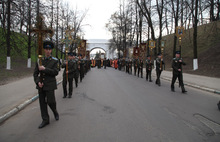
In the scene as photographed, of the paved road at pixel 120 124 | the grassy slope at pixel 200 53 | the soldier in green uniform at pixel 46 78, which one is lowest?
the paved road at pixel 120 124

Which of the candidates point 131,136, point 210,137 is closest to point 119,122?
point 131,136

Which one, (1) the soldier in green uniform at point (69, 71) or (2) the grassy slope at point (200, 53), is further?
(2) the grassy slope at point (200, 53)

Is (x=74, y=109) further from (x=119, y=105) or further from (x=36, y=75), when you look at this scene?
(x=36, y=75)

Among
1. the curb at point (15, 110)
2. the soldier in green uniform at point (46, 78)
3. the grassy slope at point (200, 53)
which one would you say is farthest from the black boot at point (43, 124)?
the grassy slope at point (200, 53)

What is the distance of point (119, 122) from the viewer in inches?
183

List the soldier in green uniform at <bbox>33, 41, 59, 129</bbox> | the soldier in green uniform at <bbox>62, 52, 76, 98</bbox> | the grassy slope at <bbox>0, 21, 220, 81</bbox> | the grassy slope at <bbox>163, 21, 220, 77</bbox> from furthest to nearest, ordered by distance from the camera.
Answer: the grassy slope at <bbox>163, 21, 220, 77</bbox>, the grassy slope at <bbox>0, 21, 220, 81</bbox>, the soldier in green uniform at <bbox>62, 52, 76, 98</bbox>, the soldier in green uniform at <bbox>33, 41, 59, 129</bbox>

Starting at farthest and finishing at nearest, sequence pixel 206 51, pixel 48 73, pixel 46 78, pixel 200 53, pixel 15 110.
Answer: pixel 200 53 → pixel 206 51 → pixel 15 110 → pixel 46 78 → pixel 48 73

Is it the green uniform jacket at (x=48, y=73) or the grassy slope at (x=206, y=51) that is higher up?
the grassy slope at (x=206, y=51)

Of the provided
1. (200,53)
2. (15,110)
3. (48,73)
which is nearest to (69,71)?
(15,110)

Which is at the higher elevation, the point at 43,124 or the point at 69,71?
the point at 69,71

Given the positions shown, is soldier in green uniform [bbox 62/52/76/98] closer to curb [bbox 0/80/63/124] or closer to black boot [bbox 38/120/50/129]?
curb [bbox 0/80/63/124]

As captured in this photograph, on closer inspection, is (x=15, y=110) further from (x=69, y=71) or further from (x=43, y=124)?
(x=69, y=71)

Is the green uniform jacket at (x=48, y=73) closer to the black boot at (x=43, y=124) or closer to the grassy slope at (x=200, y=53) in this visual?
the black boot at (x=43, y=124)

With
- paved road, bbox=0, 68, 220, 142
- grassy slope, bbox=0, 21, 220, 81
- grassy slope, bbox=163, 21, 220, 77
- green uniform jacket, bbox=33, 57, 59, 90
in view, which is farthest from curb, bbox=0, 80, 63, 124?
grassy slope, bbox=163, 21, 220, 77
